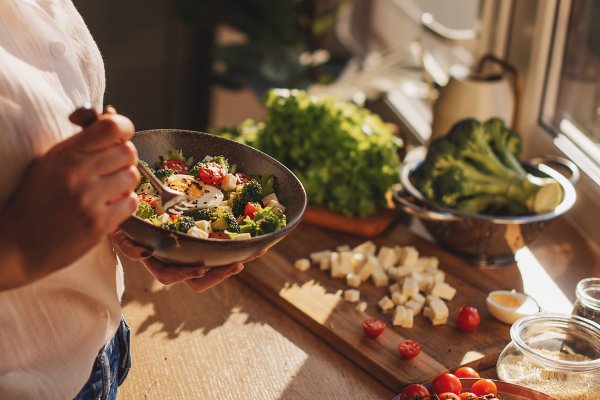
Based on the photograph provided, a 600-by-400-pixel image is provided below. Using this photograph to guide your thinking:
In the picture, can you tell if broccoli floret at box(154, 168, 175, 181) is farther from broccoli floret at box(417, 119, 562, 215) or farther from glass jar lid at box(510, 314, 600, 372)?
broccoli floret at box(417, 119, 562, 215)

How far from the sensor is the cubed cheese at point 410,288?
1575 mm

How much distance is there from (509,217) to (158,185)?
37.0 inches

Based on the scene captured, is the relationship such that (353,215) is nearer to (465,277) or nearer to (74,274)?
(465,277)

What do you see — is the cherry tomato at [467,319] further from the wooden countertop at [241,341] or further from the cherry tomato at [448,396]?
the cherry tomato at [448,396]

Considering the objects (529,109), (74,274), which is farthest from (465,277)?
(74,274)

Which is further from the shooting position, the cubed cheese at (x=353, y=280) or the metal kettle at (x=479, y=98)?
the metal kettle at (x=479, y=98)

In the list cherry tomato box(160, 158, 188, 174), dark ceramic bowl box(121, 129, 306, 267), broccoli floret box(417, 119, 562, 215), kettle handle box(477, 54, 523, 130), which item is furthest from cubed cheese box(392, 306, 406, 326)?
kettle handle box(477, 54, 523, 130)

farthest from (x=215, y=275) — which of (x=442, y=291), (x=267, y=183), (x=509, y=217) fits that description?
(x=509, y=217)

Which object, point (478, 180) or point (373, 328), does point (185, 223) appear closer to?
point (373, 328)

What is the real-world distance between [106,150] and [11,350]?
33 cm

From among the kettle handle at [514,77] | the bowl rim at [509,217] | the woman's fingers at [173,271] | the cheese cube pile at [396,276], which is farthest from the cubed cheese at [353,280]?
the kettle handle at [514,77]

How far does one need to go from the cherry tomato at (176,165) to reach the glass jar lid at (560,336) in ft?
2.01

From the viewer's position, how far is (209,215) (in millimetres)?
1084

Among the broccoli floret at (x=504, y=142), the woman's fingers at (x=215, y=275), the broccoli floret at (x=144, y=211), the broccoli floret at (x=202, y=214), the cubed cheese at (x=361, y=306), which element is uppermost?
→ the broccoli floret at (x=144, y=211)
